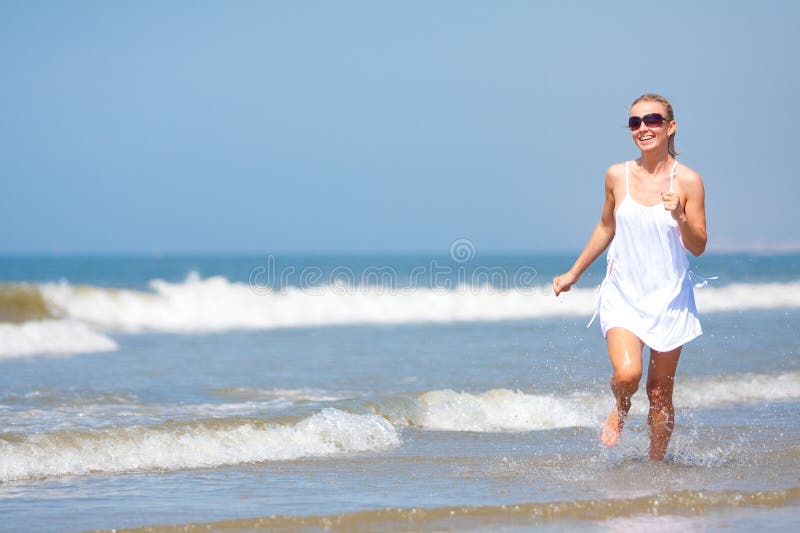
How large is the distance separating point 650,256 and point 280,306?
19280mm

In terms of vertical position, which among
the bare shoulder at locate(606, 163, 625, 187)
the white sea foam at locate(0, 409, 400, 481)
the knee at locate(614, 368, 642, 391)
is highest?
the bare shoulder at locate(606, 163, 625, 187)

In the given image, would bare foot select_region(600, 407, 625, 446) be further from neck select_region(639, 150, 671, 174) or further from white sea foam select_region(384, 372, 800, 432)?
white sea foam select_region(384, 372, 800, 432)

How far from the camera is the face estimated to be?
553cm

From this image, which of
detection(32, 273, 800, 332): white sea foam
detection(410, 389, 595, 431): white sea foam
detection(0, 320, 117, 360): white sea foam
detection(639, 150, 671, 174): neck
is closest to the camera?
detection(639, 150, 671, 174): neck

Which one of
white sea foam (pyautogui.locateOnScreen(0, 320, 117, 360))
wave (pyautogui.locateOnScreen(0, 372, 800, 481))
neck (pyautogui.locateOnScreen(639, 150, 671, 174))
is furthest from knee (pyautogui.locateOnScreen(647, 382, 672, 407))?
white sea foam (pyautogui.locateOnScreen(0, 320, 117, 360))

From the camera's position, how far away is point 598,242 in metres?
5.97

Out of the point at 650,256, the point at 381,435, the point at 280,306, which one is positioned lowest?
the point at 381,435

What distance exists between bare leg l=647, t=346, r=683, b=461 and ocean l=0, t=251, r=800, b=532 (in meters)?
0.23

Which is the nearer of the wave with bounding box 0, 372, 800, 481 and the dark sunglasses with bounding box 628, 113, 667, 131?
the dark sunglasses with bounding box 628, 113, 667, 131

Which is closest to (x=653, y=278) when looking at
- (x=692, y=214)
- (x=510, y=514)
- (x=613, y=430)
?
(x=692, y=214)

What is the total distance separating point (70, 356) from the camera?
14211mm

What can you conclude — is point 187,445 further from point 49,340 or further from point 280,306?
point 280,306

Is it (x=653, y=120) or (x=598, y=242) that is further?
(x=598, y=242)

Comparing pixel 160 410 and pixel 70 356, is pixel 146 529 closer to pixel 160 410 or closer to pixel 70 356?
pixel 160 410
